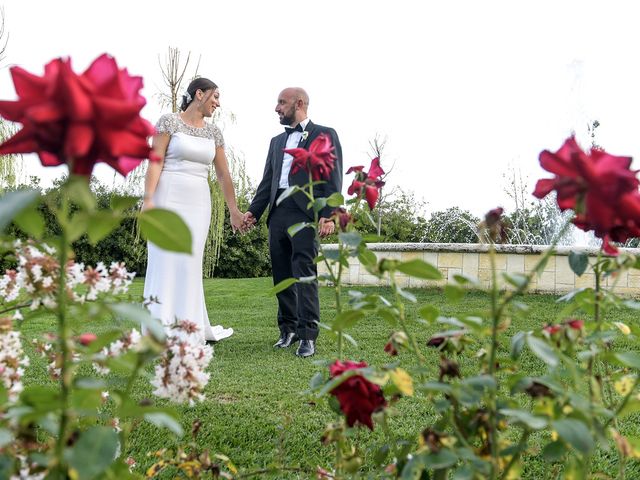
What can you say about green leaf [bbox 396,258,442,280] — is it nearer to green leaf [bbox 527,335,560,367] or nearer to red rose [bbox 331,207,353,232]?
green leaf [bbox 527,335,560,367]

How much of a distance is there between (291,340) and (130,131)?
4143 mm

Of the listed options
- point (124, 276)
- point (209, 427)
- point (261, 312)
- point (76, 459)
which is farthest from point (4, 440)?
point (261, 312)

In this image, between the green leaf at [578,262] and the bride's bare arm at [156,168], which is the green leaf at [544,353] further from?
the bride's bare arm at [156,168]

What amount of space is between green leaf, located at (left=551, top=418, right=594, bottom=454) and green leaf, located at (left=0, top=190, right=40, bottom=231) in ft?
1.93

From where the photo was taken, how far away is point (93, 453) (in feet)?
1.84

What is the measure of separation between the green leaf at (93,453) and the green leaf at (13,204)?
8.5 inches

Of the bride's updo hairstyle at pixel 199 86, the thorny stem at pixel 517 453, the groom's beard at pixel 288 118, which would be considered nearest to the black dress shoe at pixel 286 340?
the groom's beard at pixel 288 118

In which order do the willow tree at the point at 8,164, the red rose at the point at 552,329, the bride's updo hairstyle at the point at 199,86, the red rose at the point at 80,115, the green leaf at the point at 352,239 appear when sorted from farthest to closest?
1. the willow tree at the point at 8,164
2. the bride's updo hairstyle at the point at 199,86
3. the green leaf at the point at 352,239
4. the red rose at the point at 552,329
5. the red rose at the point at 80,115

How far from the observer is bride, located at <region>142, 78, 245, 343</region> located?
14.1ft

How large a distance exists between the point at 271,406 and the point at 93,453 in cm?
243

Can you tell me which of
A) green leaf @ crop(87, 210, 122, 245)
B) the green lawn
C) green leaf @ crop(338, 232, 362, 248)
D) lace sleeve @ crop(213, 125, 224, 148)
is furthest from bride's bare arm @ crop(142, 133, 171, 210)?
green leaf @ crop(87, 210, 122, 245)

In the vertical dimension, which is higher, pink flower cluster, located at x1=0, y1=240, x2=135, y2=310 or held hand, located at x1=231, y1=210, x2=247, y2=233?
held hand, located at x1=231, y1=210, x2=247, y2=233

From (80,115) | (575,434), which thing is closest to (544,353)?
(575,434)

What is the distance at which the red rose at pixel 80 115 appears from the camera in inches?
22.4
